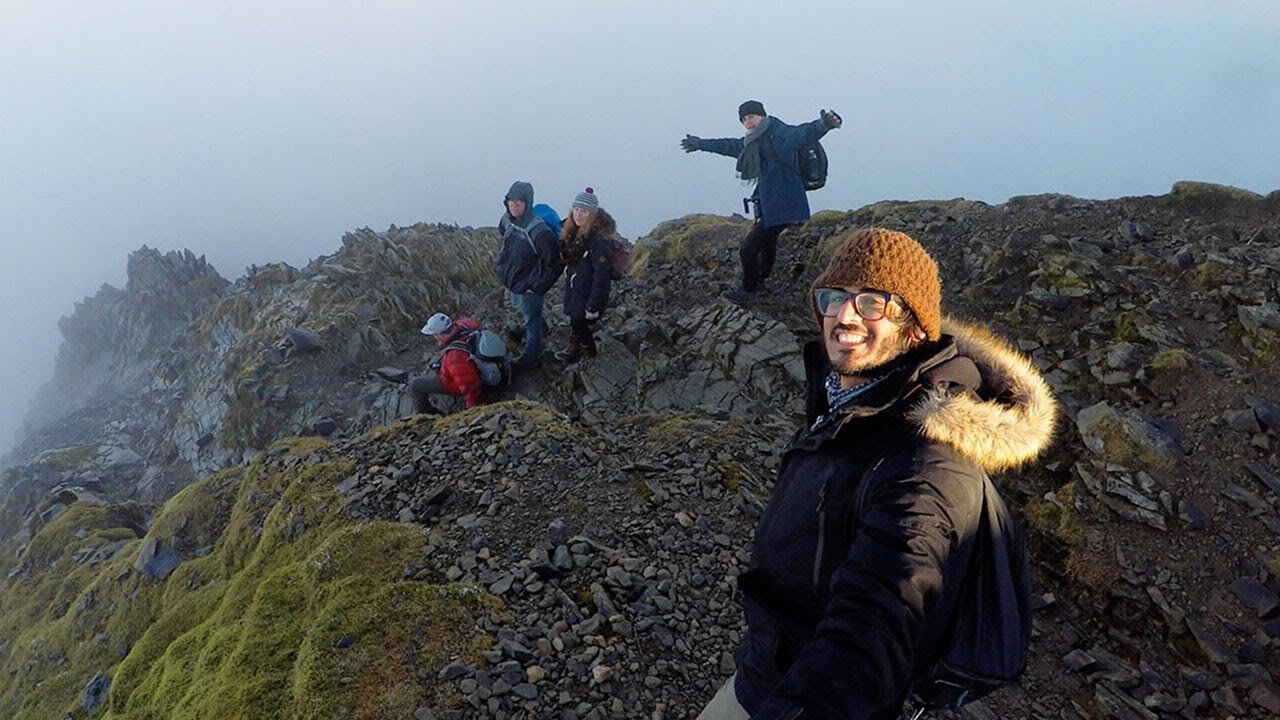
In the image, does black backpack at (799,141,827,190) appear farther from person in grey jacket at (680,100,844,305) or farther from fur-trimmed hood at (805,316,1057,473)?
fur-trimmed hood at (805,316,1057,473)

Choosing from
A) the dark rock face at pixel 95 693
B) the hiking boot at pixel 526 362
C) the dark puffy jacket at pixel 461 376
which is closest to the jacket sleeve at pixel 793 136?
the hiking boot at pixel 526 362

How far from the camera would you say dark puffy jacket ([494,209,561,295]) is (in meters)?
15.5

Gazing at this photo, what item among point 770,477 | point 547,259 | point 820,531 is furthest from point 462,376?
point 820,531

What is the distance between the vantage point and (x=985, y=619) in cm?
324

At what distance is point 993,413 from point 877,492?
0.78 meters

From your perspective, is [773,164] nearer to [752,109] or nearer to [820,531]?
[752,109]

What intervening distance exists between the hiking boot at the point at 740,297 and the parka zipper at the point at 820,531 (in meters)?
14.3

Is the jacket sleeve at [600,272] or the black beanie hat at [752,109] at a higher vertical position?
the black beanie hat at [752,109]

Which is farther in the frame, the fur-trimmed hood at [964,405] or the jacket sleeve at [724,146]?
the jacket sleeve at [724,146]

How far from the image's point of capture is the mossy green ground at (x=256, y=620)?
7289 millimetres

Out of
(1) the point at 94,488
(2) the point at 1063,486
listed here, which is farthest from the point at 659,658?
(1) the point at 94,488

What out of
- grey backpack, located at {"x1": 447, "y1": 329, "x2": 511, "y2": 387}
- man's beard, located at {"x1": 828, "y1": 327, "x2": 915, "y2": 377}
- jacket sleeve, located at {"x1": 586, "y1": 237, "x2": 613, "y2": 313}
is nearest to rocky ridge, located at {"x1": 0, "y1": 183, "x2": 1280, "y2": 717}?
grey backpack, located at {"x1": 447, "y1": 329, "x2": 511, "y2": 387}

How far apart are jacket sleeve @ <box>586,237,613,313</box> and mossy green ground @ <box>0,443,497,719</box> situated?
7.70 m

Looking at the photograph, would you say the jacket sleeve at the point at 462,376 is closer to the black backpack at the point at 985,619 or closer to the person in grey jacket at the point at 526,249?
the person in grey jacket at the point at 526,249
